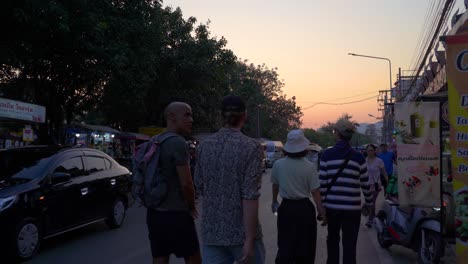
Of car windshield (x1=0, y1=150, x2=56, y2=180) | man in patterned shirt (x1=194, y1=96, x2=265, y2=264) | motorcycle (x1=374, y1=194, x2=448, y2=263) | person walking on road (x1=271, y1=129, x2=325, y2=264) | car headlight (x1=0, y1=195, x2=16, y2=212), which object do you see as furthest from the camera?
car windshield (x1=0, y1=150, x2=56, y2=180)

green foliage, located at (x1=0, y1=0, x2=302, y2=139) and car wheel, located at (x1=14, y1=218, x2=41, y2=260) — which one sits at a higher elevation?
green foliage, located at (x1=0, y1=0, x2=302, y2=139)

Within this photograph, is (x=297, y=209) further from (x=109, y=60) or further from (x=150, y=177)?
(x=109, y=60)

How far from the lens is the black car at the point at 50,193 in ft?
23.9

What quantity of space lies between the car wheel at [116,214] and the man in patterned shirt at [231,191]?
7.04m

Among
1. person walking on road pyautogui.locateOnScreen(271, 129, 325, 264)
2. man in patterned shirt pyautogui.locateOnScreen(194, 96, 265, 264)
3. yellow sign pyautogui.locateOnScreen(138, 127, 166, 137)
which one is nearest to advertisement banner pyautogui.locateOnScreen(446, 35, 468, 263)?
person walking on road pyautogui.locateOnScreen(271, 129, 325, 264)

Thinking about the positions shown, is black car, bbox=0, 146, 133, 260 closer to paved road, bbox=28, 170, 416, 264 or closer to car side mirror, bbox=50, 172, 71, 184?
car side mirror, bbox=50, 172, 71, 184

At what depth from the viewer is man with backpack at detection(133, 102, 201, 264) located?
13.8 ft

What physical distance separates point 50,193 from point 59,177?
29 centimetres

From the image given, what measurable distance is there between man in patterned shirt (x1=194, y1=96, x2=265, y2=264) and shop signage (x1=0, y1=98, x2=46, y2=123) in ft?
33.8

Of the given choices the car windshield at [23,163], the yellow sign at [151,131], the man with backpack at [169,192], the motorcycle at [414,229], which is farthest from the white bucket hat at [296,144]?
the yellow sign at [151,131]

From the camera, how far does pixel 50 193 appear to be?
315 inches

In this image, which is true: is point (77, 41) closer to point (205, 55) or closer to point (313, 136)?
point (205, 55)

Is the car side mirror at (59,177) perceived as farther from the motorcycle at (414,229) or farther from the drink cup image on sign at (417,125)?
the drink cup image on sign at (417,125)

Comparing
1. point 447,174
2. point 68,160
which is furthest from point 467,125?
point 68,160
